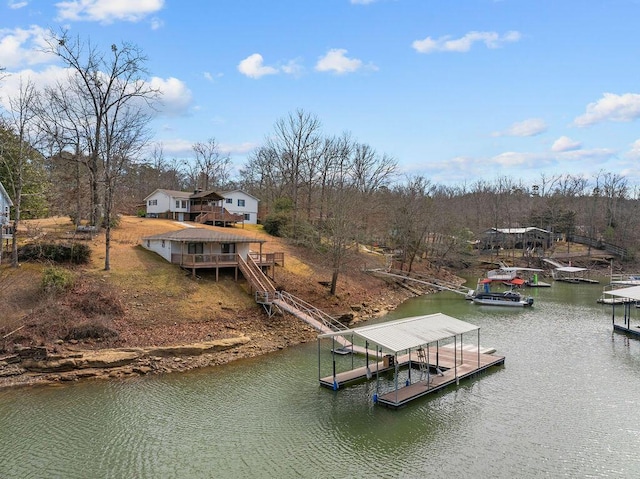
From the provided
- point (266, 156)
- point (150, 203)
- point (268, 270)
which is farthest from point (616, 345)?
point (266, 156)

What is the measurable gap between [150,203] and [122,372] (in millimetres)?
42630

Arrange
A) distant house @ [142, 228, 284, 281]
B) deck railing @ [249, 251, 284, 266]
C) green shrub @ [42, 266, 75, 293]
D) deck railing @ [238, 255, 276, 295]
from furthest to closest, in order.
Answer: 1. deck railing @ [249, 251, 284, 266]
2. distant house @ [142, 228, 284, 281]
3. deck railing @ [238, 255, 276, 295]
4. green shrub @ [42, 266, 75, 293]

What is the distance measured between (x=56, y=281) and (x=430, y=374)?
20.9 meters

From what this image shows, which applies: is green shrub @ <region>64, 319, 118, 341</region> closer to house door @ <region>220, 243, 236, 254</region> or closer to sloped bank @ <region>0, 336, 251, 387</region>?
sloped bank @ <region>0, 336, 251, 387</region>

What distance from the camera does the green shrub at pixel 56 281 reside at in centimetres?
2666

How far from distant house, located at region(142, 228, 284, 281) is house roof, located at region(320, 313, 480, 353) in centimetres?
1507

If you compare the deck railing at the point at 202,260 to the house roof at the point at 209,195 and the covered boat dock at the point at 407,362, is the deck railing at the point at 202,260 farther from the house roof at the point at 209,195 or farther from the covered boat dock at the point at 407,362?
the house roof at the point at 209,195

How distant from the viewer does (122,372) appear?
73.9ft

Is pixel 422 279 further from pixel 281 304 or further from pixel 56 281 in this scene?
pixel 56 281

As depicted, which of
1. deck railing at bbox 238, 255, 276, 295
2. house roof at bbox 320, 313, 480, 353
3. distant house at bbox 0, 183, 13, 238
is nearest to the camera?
house roof at bbox 320, 313, 480, 353

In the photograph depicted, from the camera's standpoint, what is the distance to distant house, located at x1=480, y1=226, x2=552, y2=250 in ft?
255

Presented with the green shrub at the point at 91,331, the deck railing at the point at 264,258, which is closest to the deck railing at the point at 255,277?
the deck railing at the point at 264,258

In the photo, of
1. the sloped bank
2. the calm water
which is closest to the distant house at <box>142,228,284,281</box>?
the sloped bank

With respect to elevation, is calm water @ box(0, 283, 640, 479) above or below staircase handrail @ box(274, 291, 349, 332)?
below
